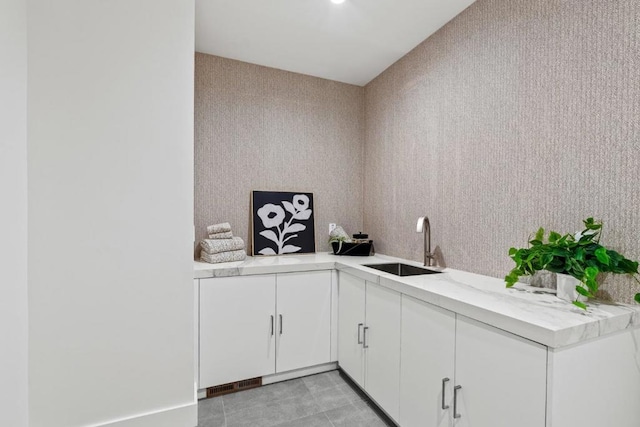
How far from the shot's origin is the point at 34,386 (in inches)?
52.4

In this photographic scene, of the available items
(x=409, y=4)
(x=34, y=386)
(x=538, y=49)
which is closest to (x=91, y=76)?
(x=34, y=386)

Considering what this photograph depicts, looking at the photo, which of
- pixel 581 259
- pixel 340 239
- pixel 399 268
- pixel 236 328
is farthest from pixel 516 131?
pixel 236 328

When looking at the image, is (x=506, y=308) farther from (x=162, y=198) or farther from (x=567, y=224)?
(x=162, y=198)

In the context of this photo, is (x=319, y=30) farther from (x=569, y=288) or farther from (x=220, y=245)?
(x=569, y=288)

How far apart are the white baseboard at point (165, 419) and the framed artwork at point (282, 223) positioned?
4.25ft

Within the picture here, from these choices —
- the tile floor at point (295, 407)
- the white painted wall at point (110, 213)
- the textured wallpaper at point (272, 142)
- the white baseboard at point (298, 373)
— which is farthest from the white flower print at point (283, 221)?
the white painted wall at point (110, 213)

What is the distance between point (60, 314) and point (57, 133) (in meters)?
0.78

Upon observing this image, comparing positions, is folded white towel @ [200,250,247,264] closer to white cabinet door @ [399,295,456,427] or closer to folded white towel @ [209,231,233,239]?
folded white towel @ [209,231,233,239]

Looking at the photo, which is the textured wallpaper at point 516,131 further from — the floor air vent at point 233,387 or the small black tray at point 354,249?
the floor air vent at point 233,387

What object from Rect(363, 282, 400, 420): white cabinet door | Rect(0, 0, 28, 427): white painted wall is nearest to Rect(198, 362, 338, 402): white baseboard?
Rect(363, 282, 400, 420): white cabinet door

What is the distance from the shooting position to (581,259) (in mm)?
1195

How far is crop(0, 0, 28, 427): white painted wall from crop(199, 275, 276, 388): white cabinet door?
0.90 m

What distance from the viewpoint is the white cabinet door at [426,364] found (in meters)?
1.41

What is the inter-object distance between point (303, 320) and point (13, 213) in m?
1.72
